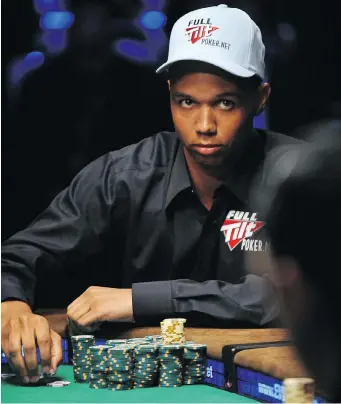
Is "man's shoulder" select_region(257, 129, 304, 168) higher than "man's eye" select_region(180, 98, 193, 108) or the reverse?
the reverse

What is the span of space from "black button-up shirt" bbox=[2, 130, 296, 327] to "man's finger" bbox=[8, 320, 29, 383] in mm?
488

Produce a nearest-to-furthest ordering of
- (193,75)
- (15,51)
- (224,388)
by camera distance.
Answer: (224,388) < (193,75) < (15,51)

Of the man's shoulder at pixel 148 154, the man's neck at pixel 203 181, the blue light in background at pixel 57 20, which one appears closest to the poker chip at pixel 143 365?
the man's neck at pixel 203 181

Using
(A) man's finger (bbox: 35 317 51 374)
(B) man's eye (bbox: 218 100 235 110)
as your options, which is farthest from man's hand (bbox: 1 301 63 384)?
(B) man's eye (bbox: 218 100 235 110)

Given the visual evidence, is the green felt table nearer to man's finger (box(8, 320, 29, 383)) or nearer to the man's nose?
man's finger (box(8, 320, 29, 383))

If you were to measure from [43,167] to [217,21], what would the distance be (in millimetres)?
1101

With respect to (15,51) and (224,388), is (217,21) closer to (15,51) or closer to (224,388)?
(15,51)

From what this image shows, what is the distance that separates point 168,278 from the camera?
12.5 feet

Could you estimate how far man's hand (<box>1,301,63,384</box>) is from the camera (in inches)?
120

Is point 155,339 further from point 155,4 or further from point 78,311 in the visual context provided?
point 155,4

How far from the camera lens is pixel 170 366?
2914 millimetres

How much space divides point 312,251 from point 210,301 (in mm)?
2261

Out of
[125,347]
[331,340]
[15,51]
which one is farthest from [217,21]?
[331,340]

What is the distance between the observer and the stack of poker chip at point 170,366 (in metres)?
2.92
